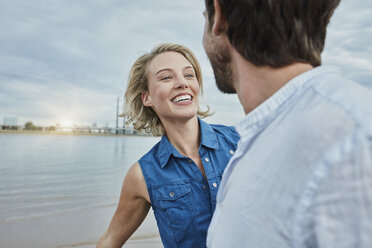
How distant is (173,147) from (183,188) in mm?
362

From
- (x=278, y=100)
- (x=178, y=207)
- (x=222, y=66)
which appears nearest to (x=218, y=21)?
(x=222, y=66)

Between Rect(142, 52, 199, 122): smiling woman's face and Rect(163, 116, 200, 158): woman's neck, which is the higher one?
Rect(142, 52, 199, 122): smiling woman's face

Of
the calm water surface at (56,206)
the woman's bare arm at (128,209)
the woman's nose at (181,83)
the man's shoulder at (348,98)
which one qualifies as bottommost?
the calm water surface at (56,206)

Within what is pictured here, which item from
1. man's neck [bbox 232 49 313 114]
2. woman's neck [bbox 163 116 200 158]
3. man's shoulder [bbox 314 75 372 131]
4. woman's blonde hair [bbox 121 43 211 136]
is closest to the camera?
man's shoulder [bbox 314 75 372 131]

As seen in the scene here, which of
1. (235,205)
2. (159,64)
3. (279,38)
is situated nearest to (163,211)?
(159,64)

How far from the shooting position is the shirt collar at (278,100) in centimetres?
89

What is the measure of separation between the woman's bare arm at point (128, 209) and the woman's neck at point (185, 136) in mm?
395

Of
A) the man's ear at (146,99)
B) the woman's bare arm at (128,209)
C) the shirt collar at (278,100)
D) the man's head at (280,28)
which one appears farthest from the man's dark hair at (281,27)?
the man's ear at (146,99)

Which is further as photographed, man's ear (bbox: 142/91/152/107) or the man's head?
man's ear (bbox: 142/91/152/107)

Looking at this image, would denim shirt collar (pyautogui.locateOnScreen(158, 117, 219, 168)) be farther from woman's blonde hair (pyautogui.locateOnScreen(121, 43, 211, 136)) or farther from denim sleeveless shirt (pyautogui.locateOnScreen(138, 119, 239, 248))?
woman's blonde hair (pyautogui.locateOnScreen(121, 43, 211, 136))

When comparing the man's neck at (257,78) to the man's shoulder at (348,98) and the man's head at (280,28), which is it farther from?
the man's shoulder at (348,98)

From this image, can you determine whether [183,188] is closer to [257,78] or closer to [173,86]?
[173,86]

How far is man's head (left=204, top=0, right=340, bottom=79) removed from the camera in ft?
3.18

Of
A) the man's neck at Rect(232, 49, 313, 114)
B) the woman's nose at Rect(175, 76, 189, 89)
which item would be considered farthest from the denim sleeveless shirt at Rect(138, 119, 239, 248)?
the man's neck at Rect(232, 49, 313, 114)
